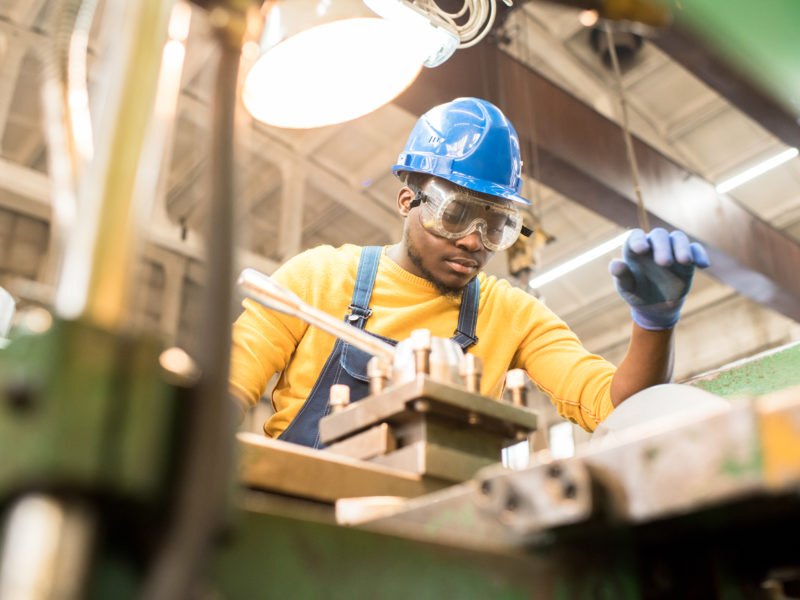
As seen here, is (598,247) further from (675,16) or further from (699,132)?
(675,16)

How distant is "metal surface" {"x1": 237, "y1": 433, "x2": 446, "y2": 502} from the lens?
0.85m

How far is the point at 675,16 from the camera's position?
2.18 feet

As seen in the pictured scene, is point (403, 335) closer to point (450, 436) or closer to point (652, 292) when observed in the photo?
point (652, 292)

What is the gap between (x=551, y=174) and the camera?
3.99 meters

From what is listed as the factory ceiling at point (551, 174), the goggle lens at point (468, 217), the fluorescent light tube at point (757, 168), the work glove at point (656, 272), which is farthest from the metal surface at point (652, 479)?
the fluorescent light tube at point (757, 168)

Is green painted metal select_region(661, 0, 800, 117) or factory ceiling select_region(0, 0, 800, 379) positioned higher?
factory ceiling select_region(0, 0, 800, 379)

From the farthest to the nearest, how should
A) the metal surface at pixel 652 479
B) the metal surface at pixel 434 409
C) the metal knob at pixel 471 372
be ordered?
the metal knob at pixel 471 372 < the metal surface at pixel 434 409 < the metal surface at pixel 652 479

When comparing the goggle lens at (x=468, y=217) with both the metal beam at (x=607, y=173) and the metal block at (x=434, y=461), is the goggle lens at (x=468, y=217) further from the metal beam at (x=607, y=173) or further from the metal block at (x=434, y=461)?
the metal beam at (x=607, y=173)

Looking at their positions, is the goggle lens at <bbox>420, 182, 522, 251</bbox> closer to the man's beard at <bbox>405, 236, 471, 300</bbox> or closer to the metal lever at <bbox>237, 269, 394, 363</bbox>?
the man's beard at <bbox>405, 236, 471, 300</bbox>

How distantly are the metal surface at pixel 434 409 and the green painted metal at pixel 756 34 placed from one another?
0.49m

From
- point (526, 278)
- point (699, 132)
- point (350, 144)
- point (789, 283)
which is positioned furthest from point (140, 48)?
point (699, 132)

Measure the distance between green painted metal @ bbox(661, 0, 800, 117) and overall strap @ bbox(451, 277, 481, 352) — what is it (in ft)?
3.46

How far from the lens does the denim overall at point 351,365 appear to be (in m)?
1.83

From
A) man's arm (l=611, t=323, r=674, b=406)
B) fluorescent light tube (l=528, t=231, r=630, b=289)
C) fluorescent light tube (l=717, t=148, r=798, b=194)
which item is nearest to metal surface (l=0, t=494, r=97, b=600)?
man's arm (l=611, t=323, r=674, b=406)
